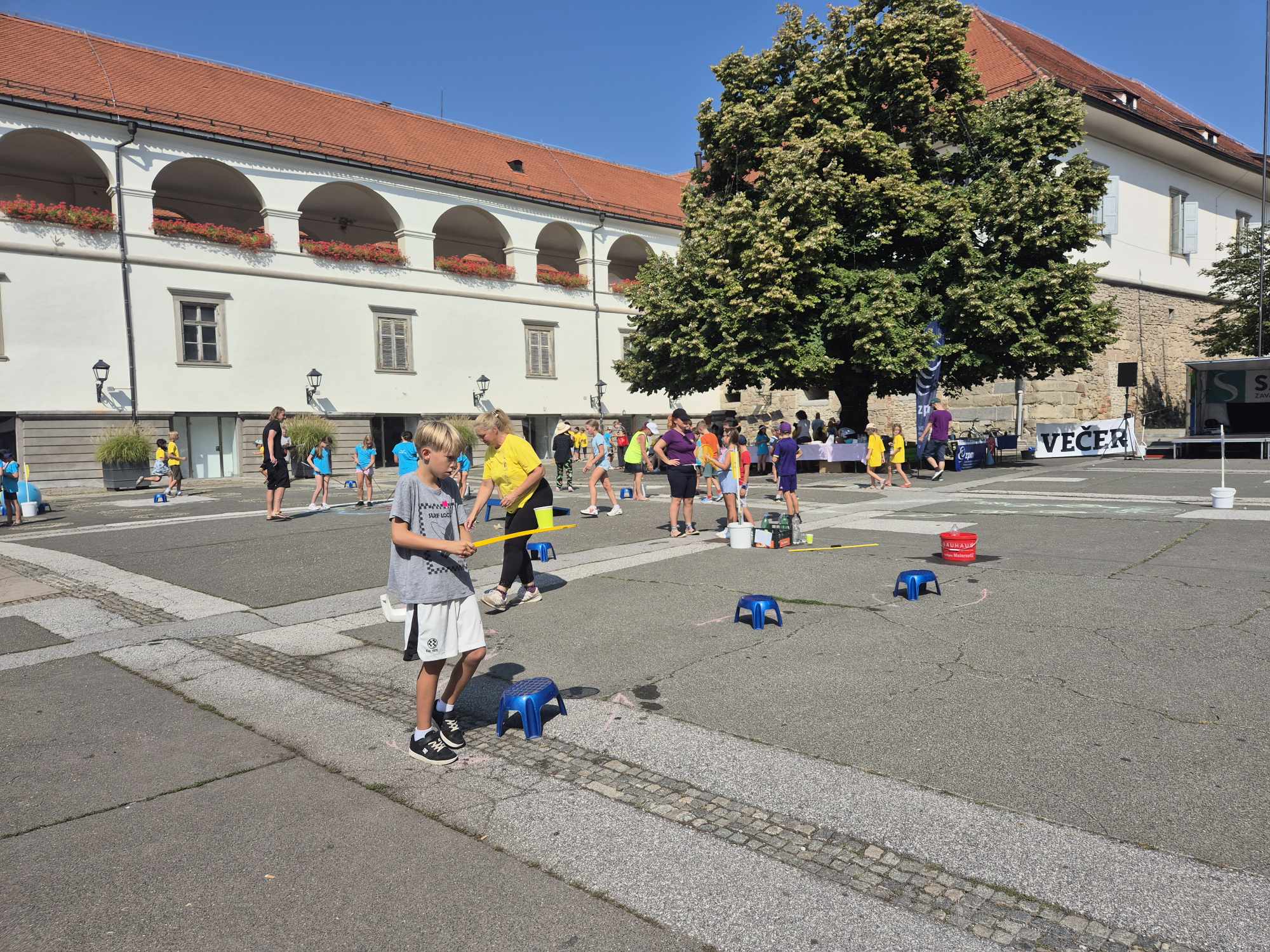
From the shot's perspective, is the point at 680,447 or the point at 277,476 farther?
the point at 277,476

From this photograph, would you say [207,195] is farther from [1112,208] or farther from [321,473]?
[1112,208]

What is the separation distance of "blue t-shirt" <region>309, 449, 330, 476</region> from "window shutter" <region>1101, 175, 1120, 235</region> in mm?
30395

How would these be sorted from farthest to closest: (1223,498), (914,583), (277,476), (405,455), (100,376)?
(100,376) → (405,455) → (277,476) → (1223,498) → (914,583)

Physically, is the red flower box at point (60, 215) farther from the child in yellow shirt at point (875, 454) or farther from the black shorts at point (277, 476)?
the child in yellow shirt at point (875, 454)

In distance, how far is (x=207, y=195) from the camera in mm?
31109

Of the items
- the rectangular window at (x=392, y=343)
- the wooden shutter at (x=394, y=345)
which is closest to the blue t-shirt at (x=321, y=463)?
the rectangular window at (x=392, y=343)

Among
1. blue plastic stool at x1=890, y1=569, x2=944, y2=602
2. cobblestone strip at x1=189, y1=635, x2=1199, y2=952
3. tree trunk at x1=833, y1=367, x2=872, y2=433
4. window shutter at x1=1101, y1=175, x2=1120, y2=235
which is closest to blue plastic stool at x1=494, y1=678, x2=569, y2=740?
cobblestone strip at x1=189, y1=635, x2=1199, y2=952

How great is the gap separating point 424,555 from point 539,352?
34.2 m

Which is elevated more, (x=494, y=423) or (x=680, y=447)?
(x=494, y=423)

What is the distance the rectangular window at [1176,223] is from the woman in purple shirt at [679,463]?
35784mm

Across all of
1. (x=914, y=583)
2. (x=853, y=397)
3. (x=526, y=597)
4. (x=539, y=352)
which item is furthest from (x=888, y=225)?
(x=539, y=352)

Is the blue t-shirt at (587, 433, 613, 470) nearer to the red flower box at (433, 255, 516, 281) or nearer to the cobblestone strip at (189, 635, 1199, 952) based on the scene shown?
the cobblestone strip at (189, 635, 1199, 952)

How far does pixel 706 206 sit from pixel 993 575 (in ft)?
61.4

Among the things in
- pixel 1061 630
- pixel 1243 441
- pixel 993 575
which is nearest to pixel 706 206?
pixel 1243 441
